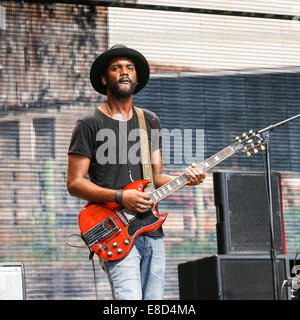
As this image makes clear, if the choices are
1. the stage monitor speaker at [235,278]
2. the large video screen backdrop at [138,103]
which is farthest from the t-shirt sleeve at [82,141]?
the large video screen backdrop at [138,103]

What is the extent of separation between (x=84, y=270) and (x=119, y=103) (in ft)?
5.61

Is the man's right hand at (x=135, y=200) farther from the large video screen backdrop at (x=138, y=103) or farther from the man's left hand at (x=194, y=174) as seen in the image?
the large video screen backdrop at (x=138, y=103)

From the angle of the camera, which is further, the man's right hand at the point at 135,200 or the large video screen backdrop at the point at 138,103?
the large video screen backdrop at the point at 138,103

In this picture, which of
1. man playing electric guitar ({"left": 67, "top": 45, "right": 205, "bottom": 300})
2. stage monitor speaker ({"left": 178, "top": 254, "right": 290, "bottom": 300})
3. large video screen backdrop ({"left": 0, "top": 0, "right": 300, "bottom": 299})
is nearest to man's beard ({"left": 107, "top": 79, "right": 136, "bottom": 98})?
man playing electric guitar ({"left": 67, "top": 45, "right": 205, "bottom": 300})

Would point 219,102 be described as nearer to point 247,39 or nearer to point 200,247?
point 247,39

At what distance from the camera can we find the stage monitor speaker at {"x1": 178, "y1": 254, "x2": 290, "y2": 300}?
133 inches

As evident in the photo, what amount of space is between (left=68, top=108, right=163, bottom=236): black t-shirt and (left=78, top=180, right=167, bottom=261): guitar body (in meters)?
0.06

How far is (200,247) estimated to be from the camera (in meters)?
4.40

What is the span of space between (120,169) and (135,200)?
178mm

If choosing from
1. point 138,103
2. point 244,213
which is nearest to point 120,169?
point 244,213

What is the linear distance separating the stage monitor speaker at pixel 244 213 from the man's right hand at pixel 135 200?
1040mm

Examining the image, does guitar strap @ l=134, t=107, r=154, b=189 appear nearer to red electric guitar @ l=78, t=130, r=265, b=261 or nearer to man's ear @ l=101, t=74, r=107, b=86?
red electric guitar @ l=78, t=130, r=265, b=261

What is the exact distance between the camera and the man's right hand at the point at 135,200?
104 inches

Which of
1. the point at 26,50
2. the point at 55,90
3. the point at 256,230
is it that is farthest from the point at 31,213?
the point at 256,230
